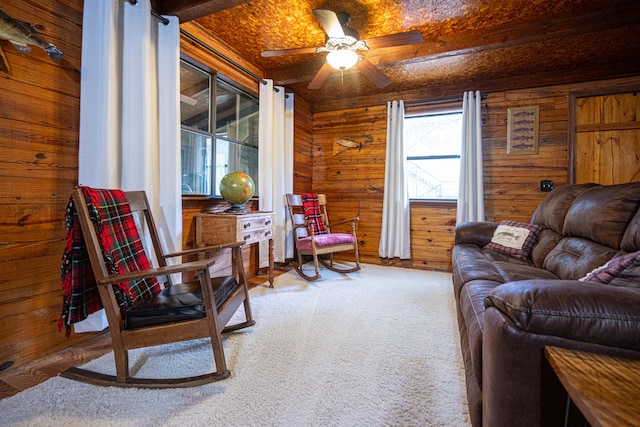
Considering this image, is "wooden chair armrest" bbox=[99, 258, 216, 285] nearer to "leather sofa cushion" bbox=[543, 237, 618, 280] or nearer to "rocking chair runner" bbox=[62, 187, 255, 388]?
"rocking chair runner" bbox=[62, 187, 255, 388]

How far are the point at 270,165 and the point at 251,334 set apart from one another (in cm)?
195

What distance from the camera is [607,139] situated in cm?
311

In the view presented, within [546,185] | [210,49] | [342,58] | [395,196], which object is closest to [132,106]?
[210,49]

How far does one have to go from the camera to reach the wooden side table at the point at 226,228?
238 cm

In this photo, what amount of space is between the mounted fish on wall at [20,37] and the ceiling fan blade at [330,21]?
1.48 meters

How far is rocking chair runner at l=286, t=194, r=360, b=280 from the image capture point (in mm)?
3131

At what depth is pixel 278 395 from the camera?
1273 millimetres

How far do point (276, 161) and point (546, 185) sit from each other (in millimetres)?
3054

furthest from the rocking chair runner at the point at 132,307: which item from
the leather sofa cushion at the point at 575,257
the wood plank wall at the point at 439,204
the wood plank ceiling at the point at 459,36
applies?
the wood plank wall at the point at 439,204

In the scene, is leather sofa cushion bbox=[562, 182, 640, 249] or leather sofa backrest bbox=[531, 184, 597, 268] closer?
leather sofa cushion bbox=[562, 182, 640, 249]

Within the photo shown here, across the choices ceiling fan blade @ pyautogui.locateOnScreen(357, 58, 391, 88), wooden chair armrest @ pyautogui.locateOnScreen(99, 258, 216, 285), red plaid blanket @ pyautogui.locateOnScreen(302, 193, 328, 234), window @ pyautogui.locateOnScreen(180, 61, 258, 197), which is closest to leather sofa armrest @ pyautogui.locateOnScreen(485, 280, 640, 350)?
wooden chair armrest @ pyautogui.locateOnScreen(99, 258, 216, 285)

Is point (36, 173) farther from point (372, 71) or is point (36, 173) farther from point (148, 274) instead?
point (372, 71)

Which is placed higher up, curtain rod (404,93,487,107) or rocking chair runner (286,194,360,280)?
curtain rod (404,93,487,107)

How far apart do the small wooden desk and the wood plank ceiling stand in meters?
2.47
